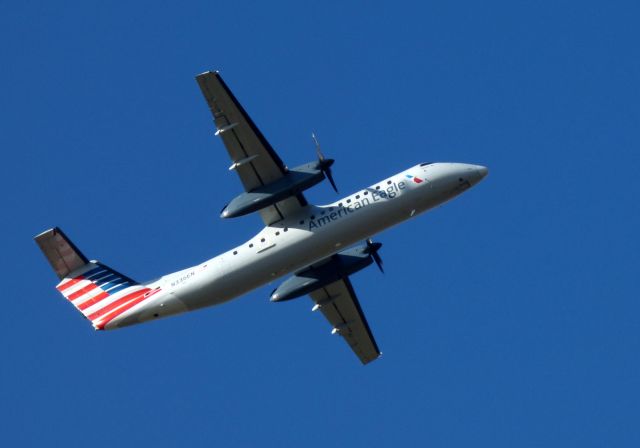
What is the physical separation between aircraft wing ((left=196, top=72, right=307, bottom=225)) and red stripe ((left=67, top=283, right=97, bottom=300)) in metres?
6.15

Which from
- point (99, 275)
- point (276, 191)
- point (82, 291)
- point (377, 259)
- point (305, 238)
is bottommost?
point (377, 259)

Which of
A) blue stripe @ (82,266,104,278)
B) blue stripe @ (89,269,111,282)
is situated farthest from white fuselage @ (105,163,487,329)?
blue stripe @ (82,266,104,278)

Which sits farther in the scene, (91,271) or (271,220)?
(91,271)

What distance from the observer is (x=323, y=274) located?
123ft

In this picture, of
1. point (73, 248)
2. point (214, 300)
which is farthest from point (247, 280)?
point (73, 248)

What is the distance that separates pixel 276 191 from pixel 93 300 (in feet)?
23.5

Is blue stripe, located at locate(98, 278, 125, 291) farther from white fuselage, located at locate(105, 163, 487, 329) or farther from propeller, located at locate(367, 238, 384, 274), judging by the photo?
propeller, located at locate(367, 238, 384, 274)

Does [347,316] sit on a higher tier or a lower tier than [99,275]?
lower

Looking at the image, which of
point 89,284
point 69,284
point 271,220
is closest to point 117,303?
point 89,284

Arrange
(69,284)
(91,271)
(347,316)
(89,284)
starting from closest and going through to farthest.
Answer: (89,284), (69,284), (91,271), (347,316)

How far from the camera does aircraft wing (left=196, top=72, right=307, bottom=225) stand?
3262 cm

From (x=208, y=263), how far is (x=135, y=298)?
2.68m

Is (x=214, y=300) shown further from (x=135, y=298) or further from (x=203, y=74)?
(x=203, y=74)

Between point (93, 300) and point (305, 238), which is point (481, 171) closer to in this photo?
point (305, 238)
